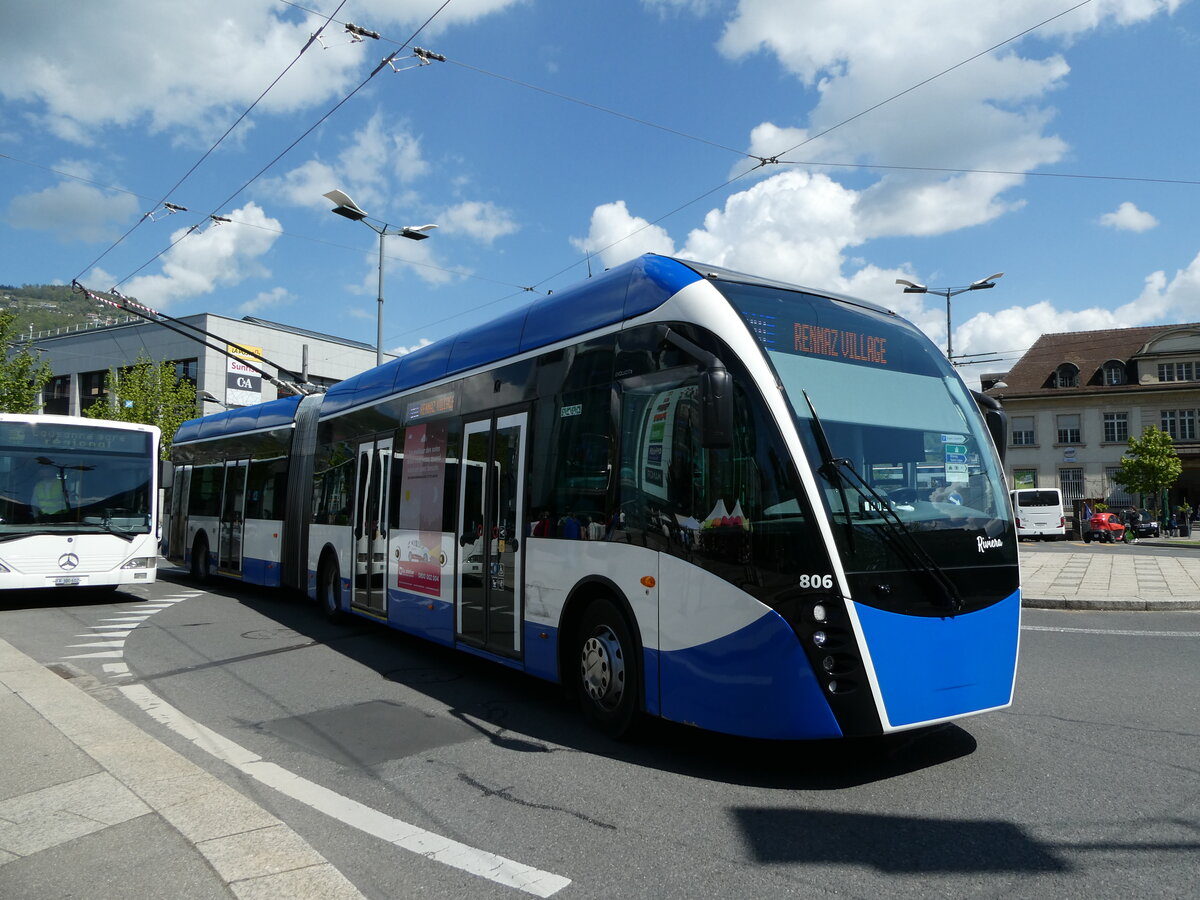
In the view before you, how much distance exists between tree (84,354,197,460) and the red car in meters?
44.2

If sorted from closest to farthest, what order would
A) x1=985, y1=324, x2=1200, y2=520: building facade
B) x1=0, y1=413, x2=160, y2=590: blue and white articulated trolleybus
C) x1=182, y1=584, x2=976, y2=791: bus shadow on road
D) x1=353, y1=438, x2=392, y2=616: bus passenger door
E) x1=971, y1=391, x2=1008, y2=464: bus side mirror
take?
1. x1=182, y1=584, x2=976, y2=791: bus shadow on road
2. x1=971, y1=391, x2=1008, y2=464: bus side mirror
3. x1=353, y1=438, x2=392, y2=616: bus passenger door
4. x1=0, y1=413, x2=160, y2=590: blue and white articulated trolleybus
5. x1=985, y1=324, x2=1200, y2=520: building facade

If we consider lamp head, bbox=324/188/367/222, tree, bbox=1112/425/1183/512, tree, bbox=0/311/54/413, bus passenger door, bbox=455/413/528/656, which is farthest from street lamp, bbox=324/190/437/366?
tree, bbox=1112/425/1183/512

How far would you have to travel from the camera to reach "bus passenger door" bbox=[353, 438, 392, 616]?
10234 mm

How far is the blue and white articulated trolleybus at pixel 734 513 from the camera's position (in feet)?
16.2

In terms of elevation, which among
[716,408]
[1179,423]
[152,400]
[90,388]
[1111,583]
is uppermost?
[90,388]

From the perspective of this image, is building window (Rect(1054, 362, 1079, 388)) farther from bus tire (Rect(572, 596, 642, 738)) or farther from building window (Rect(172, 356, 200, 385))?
bus tire (Rect(572, 596, 642, 738))

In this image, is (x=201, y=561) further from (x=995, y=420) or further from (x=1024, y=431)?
(x=1024, y=431)

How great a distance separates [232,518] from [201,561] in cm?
210

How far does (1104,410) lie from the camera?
2259 inches

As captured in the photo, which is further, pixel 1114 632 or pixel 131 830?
pixel 1114 632

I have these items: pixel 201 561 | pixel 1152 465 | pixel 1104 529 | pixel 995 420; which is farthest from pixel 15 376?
pixel 1152 465

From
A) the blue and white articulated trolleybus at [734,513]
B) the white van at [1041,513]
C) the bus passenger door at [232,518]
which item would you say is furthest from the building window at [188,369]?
the blue and white articulated trolleybus at [734,513]

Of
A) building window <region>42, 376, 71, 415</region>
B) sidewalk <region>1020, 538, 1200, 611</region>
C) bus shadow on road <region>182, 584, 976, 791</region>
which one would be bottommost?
bus shadow on road <region>182, 584, 976, 791</region>

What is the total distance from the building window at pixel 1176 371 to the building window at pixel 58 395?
233 feet
